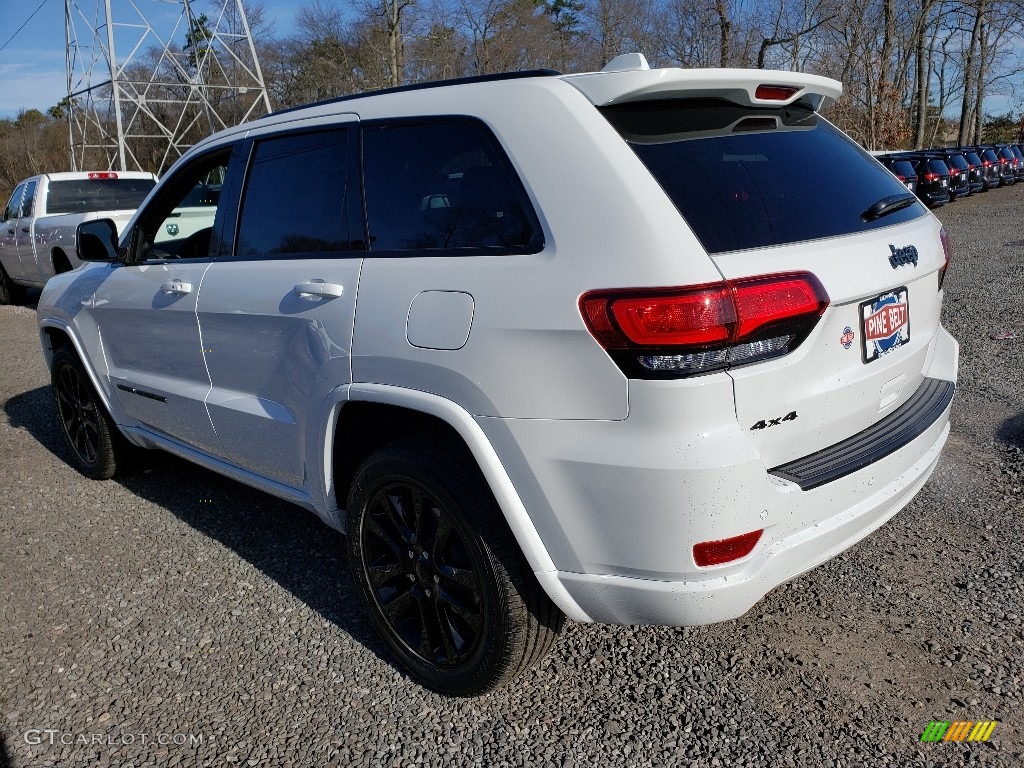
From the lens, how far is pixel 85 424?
192 inches

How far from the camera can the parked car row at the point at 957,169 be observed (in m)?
21.9

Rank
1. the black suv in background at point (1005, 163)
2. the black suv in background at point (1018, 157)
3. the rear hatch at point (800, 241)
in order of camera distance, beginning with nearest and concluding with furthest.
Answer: the rear hatch at point (800, 241), the black suv in background at point (1005, 163), the black suv in background at point (1018, 157)

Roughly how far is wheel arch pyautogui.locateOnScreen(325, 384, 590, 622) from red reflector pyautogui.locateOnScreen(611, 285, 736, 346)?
22.1 inches

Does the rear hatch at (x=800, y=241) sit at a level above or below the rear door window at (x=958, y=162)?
above

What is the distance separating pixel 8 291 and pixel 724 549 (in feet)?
45.3

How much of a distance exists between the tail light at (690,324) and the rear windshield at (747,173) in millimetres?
151

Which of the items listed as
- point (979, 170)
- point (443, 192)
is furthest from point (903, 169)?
point (443, 192)

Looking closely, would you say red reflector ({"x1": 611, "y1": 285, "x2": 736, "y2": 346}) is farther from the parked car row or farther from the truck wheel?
the parked car row

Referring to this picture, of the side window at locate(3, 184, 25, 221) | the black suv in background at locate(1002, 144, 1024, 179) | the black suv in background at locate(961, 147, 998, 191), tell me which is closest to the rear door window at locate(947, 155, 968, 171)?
the black suv in background at locate(961, 147, 998, 191)

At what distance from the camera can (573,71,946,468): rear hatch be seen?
213 cm

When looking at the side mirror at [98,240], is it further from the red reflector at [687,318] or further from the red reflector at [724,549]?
the red reflector at [724,549]

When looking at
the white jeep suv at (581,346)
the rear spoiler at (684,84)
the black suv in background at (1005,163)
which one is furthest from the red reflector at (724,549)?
the black suv in background at (1005,163)

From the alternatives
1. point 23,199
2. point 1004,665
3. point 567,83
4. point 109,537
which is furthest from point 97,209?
point 1004,665

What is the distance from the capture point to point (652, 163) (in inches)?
87.4
